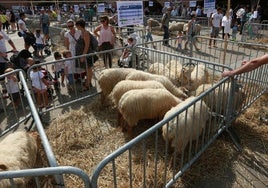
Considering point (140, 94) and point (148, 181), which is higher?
point (140, 94)

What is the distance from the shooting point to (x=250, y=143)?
4621mm

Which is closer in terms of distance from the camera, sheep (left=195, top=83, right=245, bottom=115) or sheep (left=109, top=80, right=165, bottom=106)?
sheep (left=195, top=83, right=245, bottom=115)

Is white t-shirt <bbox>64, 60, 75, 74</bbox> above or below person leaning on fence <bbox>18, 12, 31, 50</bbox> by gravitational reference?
below

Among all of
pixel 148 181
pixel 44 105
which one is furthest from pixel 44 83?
pixel 148 181

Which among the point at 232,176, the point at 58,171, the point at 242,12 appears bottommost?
the point at 232,176

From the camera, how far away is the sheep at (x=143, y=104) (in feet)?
14.7

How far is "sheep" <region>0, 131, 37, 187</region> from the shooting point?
3.06m

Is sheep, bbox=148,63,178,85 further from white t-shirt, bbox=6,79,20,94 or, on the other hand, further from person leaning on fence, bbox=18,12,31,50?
person leaning on fence, bbox=18,12,31,50

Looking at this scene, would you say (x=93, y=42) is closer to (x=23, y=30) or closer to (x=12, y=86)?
(x=12, y=86)

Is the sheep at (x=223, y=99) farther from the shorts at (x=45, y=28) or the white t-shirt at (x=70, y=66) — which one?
the shorts at (x=45, y=28)

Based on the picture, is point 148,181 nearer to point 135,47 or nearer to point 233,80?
point 233,80

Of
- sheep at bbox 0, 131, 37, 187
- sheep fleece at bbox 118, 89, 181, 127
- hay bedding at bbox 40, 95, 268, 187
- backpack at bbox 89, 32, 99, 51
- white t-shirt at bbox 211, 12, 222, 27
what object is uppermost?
white t-shirt at bbox 211, 12, 222, 27

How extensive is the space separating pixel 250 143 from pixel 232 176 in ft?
3.53

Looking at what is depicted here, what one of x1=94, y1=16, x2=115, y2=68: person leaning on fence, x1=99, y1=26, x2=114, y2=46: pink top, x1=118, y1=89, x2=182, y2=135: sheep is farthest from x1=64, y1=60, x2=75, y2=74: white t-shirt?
x1=118, y1=89, x2=182, y2=135: sheep
